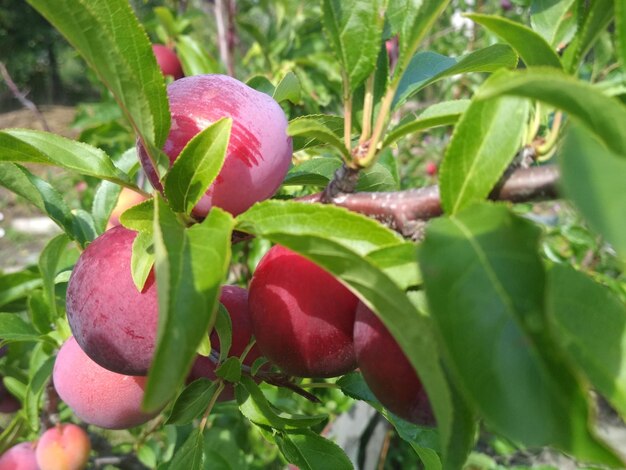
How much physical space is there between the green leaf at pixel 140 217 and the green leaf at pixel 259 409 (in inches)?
9.0

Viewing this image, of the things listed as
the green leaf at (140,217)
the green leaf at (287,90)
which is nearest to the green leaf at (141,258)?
the green leaf at (140,217)

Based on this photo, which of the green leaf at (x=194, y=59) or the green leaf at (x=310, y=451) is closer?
the green leaf at (x=310, y=451)

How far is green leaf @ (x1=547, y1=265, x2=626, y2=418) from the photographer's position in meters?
0.30

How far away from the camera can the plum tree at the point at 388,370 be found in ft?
1.36

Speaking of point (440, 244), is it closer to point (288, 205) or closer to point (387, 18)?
point (288, 205)

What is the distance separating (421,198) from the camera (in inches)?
17.0

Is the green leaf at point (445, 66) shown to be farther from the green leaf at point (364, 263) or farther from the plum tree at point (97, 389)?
the plum tree at point (97, 389)

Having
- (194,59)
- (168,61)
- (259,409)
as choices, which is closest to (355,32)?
(259,409)

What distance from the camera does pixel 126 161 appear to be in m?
0.78

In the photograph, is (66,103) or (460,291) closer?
(460,291)

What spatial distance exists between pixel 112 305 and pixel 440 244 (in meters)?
0.32

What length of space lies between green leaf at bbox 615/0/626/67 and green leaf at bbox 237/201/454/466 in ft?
0.60

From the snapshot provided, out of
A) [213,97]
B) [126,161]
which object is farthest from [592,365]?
[126,161]

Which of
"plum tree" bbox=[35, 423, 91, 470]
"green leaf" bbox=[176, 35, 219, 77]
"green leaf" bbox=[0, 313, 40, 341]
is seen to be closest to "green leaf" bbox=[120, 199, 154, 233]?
"green leaf" bbox=[0, 313, 40, 341]
